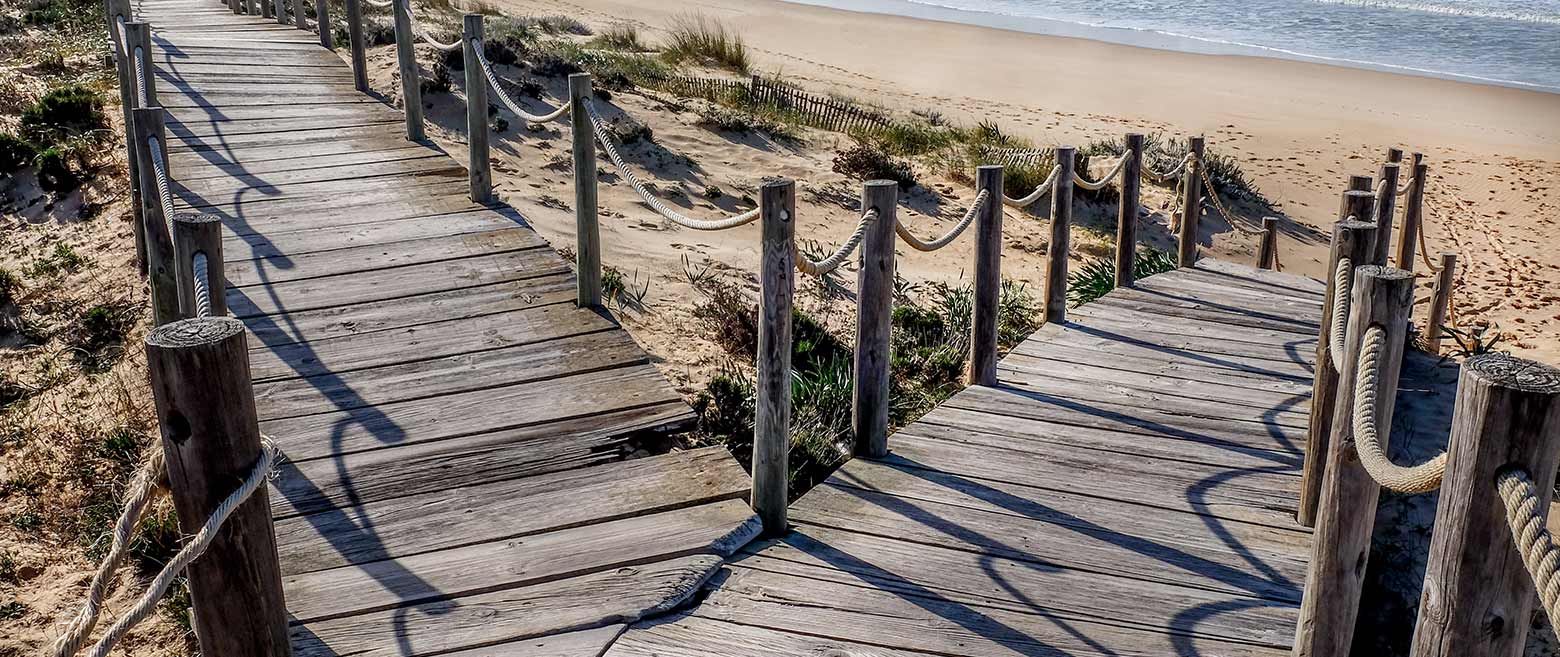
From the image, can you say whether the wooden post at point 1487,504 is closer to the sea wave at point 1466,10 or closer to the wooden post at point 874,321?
the wooden post at point 874,321

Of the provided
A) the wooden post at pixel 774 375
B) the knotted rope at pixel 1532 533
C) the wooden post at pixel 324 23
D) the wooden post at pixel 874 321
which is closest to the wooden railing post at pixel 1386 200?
the wooden post at pixel 874 321

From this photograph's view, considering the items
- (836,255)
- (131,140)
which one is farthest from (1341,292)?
(131,140)

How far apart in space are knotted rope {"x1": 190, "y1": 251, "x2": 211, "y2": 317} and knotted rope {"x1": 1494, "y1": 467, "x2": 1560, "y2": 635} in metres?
3.15

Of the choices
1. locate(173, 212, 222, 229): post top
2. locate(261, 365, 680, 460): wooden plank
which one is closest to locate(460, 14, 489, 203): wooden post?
locate(261, 365, 680, 460): wooden plank

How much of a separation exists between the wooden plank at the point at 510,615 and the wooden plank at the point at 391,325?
189cm

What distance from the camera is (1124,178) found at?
23.8 ft

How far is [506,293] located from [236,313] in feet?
4.07

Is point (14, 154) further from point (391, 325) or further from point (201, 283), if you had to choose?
point (201, 283)

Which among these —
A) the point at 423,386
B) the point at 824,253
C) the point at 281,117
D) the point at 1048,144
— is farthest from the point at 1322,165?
the point at 423,386

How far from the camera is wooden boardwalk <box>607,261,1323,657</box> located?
3529 mm

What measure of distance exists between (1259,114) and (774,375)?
59.4ft

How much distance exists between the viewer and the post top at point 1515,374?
83.9 inches

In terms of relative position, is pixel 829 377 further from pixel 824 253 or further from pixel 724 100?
pixel 724 100

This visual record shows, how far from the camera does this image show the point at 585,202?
19.1 ft
